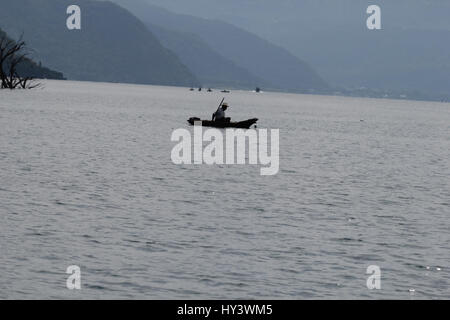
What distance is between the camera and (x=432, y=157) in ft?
242

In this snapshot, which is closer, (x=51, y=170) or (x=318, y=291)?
(x=318, y=291)

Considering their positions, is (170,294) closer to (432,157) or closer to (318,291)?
(318,291)

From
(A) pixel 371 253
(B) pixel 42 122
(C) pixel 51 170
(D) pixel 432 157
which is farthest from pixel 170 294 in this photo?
(B) pixel 42 122

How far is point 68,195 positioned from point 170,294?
16236 millimetres

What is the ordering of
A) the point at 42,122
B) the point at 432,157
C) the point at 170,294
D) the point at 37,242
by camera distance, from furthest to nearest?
the point at 42,122, the point at 432,157, the point at 37,242, the point at 170,294
